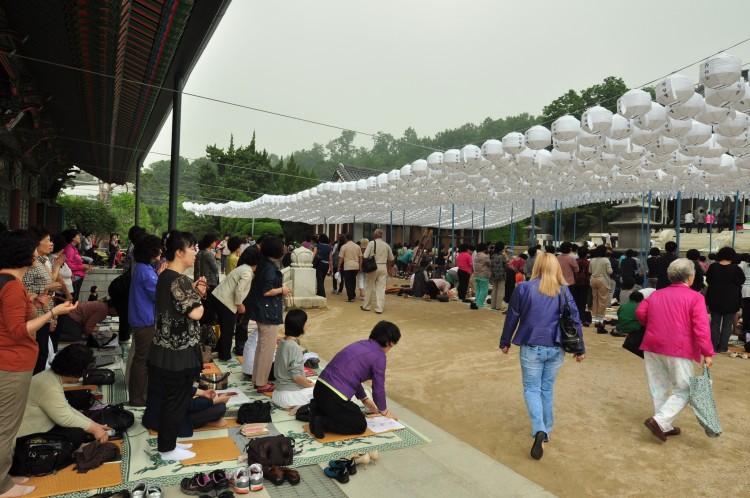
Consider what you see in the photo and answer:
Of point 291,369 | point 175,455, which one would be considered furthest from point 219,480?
point 291,369

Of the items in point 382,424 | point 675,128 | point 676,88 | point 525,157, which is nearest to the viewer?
point 382,424

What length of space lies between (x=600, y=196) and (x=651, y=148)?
681cm

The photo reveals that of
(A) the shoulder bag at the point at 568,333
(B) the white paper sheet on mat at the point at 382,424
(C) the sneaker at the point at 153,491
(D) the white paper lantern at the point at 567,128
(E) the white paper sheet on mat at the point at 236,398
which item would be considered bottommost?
(E) the white paper sheet on mat at the point at 236,398

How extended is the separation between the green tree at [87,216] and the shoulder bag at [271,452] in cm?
2065

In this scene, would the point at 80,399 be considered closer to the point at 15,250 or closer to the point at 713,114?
A: the point at 15,250

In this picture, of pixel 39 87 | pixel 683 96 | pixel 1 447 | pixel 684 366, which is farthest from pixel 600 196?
pixel 1 447

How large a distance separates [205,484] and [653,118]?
20.5 ft

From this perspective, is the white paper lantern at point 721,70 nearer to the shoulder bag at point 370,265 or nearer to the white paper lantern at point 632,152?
the white paper lantern at point 632,152

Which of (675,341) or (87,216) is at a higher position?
(87,216)

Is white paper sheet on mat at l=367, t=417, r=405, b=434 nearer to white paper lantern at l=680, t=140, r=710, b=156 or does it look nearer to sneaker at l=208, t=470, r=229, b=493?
sneaker at l=208, t=470, r=229, b=493

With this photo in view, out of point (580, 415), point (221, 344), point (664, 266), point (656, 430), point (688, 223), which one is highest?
point (688, 223)

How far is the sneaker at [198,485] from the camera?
258 centimetres

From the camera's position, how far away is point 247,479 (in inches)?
105

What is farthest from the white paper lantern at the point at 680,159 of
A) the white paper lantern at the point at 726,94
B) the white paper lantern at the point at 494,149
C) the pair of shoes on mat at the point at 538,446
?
the pair of shoes on mat at the point at 538,446
